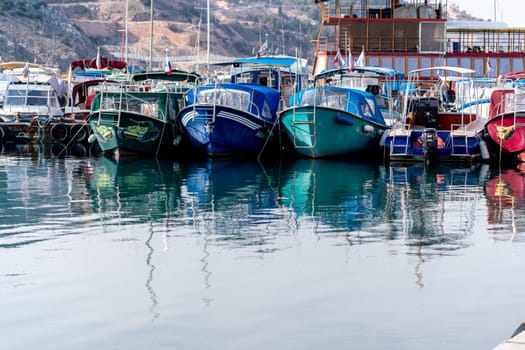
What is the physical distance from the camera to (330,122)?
34.9m

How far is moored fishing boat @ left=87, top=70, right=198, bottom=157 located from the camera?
36.8 m

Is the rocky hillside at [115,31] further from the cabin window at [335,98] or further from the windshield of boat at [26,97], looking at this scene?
the cabin window at [335,98]

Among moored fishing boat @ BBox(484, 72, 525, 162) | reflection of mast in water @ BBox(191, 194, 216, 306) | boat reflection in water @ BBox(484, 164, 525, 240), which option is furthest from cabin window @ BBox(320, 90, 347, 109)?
reflection of mast in water @ BBox(191, 194, 216, 306)

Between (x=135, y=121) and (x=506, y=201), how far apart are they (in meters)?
16.8

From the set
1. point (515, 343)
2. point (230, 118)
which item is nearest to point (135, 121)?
point (230, 118)

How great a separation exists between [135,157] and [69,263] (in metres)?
22.5

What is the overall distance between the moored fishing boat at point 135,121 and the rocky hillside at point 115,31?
7190 cm

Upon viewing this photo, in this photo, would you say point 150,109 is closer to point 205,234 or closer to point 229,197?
point 229,197

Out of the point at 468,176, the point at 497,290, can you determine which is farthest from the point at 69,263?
the point at 468,176

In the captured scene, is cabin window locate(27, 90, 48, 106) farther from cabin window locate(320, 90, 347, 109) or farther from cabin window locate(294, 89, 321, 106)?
cabin window locate(320, 90, 347, 109)

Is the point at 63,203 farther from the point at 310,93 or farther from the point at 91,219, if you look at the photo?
the point at 310,93

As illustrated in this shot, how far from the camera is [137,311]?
12297 millimetres

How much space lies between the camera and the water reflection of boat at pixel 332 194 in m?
20.2

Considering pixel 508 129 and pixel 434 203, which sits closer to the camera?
pixel 434 203
